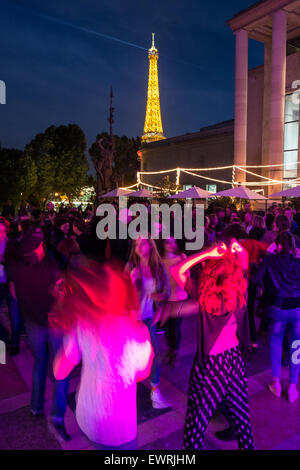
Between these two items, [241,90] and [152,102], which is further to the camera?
[152,102]

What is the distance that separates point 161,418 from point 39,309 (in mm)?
1699

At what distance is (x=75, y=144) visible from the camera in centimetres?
4728

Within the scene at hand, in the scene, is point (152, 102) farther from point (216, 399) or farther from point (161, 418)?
point (216, 399)

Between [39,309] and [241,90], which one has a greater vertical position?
[241,90]

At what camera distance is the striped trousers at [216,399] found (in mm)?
2652

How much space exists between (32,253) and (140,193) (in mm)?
13637

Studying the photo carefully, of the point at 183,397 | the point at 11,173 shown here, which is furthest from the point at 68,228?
the point at 11,173

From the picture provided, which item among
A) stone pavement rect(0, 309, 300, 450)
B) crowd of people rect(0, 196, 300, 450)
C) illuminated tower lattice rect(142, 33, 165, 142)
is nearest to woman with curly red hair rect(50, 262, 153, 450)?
crowd of people rect(0, 196, 300, 450)

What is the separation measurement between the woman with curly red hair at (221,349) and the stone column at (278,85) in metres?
25.9

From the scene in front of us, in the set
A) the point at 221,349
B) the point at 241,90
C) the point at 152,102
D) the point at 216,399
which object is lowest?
the point at 216,399

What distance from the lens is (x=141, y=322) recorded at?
2314 mm

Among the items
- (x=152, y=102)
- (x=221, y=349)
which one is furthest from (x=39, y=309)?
(x=152, y=102)

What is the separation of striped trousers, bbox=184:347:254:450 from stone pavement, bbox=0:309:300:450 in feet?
2.35
